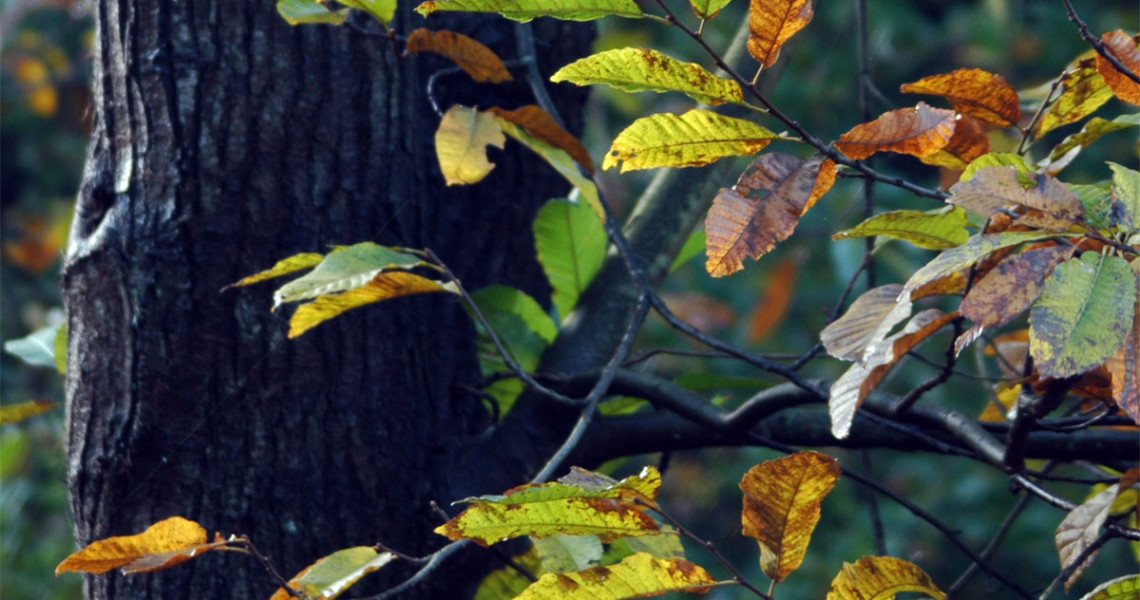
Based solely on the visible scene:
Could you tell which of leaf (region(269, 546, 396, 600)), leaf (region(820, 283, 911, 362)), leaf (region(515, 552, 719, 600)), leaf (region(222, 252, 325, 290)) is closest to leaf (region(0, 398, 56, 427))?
leaf (region(222, 252, 325, 290))

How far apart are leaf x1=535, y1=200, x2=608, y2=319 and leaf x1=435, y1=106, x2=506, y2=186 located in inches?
8.5

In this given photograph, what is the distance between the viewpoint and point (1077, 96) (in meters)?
0.79

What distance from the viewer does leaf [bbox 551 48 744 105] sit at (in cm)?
66

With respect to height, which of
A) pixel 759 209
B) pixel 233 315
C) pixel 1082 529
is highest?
pixel 759 209

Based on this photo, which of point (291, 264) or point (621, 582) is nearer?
point (621, 582)

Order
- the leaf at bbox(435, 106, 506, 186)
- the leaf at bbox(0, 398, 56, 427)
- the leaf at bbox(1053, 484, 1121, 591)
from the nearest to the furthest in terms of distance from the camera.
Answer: the leaf at bbox(1053, 484, 1121, 591), the leaf at bbox(435, 106, 506, 186), the leaf at bbox(0, 398, 56, 427)

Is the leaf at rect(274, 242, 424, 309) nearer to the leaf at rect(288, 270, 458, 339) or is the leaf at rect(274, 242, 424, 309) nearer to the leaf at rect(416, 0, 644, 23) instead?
the leaf at rect(288, 270, 458, 339)

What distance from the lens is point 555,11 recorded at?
67 centimetres

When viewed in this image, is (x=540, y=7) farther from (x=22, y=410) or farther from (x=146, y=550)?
(x=22, y=410)

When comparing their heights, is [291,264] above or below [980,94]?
below

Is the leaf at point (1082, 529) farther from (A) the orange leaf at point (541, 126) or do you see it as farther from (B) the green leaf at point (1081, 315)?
(A) the orange leaf at point (541, 126)

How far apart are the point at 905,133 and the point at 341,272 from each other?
44 cm

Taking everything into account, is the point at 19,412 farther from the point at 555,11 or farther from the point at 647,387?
the point at 555,11

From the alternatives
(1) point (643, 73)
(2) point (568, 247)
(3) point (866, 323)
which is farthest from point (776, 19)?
(2) point (568, 247)
